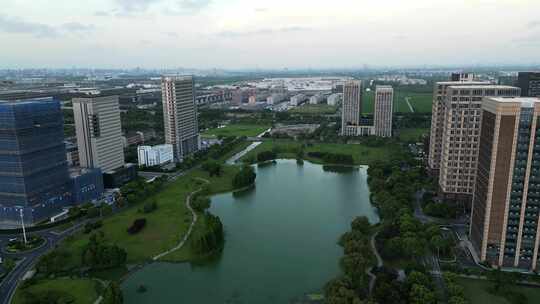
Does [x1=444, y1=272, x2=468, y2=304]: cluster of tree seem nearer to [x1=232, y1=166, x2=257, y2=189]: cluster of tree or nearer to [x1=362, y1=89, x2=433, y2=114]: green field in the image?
[x1=232, y1=166, x2=257, y2=189]: cluster of tree

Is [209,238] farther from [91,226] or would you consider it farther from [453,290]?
[453,290]

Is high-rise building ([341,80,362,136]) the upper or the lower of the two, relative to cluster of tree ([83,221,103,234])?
upper

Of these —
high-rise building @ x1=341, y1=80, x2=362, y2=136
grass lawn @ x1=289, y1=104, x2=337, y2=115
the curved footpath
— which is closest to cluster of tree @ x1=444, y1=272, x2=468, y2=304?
the curved footpath

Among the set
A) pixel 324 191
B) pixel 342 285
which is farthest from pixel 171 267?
pixel 324 191

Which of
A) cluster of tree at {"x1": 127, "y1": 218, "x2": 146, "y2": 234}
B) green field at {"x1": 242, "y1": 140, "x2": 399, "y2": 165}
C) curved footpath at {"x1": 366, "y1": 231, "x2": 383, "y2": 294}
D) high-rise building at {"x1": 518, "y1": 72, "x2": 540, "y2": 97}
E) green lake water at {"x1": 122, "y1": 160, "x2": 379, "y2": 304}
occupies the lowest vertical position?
green lake water at {"x1": 122, "y1": 160, "x2": 379, "y2": 304}

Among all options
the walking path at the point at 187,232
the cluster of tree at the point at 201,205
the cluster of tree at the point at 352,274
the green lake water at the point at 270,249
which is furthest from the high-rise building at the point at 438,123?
the walking path at the point at 187,232

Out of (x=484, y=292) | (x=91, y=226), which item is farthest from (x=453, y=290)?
(x=91, y=226)
